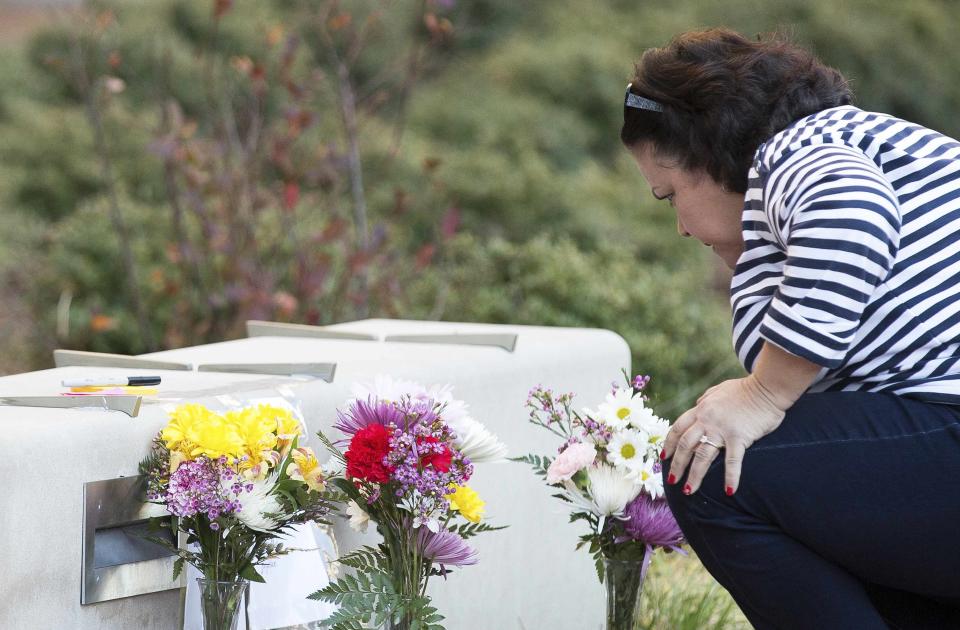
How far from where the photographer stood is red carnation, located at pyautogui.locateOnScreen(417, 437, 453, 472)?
1.86m

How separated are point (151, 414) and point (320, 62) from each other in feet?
25.4

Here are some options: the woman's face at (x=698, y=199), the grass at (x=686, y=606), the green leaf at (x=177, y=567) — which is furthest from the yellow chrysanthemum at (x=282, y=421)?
the grass at (x=686, y=606)

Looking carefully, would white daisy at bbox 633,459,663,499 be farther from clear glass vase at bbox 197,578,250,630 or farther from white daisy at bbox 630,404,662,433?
clear glass vase at bbox 197,578,250,630

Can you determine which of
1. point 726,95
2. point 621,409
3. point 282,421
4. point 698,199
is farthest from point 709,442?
point 282,421

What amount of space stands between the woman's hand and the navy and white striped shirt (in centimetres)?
9

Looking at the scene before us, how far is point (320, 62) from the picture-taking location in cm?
926

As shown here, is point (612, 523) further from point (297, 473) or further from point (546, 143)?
point (546, 143)

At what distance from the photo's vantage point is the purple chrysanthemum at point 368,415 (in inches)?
75.5

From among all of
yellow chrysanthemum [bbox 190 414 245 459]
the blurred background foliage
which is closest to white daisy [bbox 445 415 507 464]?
yellow chrysanthemum [bbox 190 414 245 459]

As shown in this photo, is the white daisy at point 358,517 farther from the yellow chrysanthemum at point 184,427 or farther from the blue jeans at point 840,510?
the blue jeans at point 840,510

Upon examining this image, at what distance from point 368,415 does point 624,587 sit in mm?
634

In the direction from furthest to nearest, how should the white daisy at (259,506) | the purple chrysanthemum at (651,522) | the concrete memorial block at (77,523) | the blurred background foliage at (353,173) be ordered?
1. the blurred background foliage at (353,173)
2. the purple chrysanthemum at (651,522)
3. the white daisy at (259,506)
4. the concrete memorial block at (77,523)

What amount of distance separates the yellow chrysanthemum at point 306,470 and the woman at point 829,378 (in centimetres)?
57

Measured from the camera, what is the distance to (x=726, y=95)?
194cm
